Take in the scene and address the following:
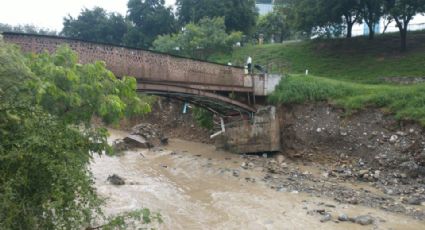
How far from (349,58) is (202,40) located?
1388cm

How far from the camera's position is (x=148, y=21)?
173 feet

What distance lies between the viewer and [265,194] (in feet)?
53.5

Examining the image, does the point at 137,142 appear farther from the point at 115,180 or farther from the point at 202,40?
the point at 202,40

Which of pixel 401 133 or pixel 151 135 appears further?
pixel 151 135

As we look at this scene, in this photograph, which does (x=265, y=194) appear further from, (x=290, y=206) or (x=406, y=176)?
(x=406, y=176)

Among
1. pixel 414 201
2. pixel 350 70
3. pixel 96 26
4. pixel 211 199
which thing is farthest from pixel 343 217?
pixel 96 26

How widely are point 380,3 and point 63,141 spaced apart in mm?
30046

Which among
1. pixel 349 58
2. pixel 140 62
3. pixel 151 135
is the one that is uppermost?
pixel 349 58

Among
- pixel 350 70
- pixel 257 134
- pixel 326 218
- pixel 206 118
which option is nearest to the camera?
pixel 326 218

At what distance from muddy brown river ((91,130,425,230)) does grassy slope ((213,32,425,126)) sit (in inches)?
252

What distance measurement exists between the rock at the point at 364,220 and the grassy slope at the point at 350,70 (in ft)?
26.0

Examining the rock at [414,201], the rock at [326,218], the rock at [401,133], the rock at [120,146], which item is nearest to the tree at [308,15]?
the rock at [401,133]

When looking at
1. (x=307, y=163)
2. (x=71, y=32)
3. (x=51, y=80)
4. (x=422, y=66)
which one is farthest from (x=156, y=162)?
(x=71, y=32)

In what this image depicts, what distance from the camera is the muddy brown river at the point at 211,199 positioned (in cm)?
1288
